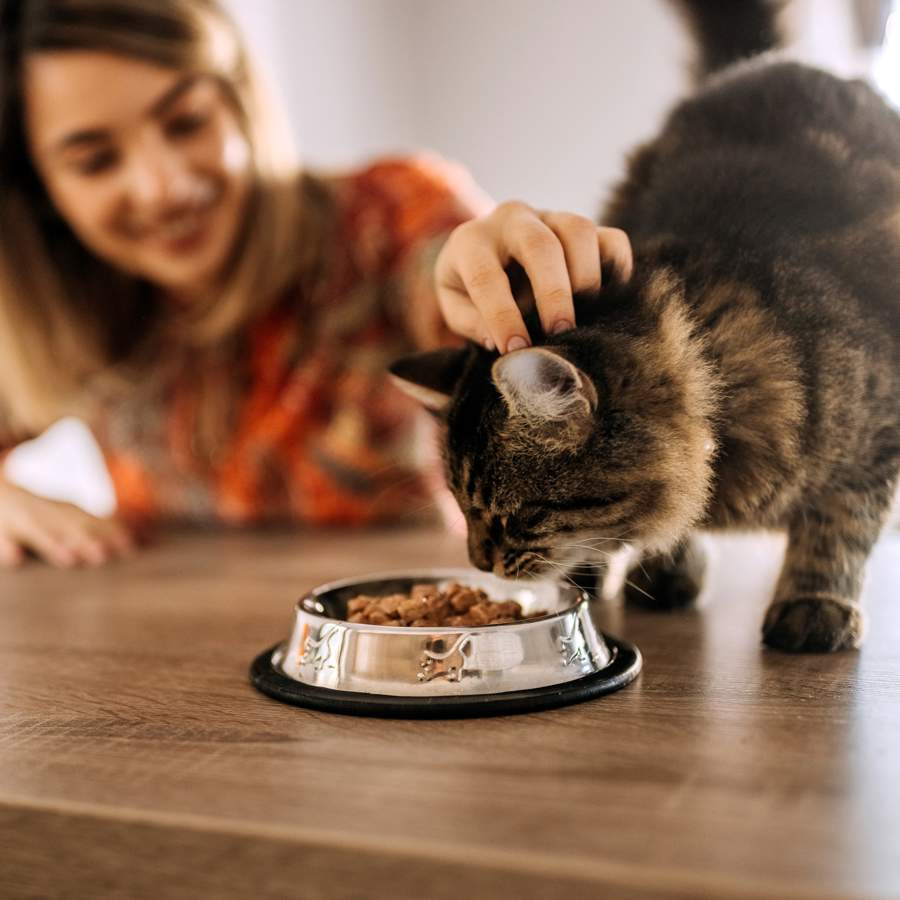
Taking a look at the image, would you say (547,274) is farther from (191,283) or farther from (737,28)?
(191,283)

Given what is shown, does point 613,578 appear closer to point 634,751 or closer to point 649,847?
point 634,751

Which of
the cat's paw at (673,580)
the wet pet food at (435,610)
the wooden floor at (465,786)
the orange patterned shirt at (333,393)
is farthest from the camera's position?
the orange patterned shirt at (333,393)

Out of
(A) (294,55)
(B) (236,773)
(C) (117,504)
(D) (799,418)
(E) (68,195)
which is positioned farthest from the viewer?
(A) (294,55)

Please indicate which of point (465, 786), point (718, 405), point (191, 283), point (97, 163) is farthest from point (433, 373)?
point (191, 283)

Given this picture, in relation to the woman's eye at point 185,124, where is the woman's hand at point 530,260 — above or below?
below

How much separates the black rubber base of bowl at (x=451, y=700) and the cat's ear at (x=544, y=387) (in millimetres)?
231

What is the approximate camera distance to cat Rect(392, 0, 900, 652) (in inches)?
35.3

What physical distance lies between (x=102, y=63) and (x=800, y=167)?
119cm

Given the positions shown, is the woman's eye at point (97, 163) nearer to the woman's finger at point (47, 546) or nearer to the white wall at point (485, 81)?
the woman's finger at point (47, 546)

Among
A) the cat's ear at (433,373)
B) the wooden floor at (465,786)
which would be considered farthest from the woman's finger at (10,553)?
the cat's ear at (433,373)

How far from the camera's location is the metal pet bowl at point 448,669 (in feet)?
2.37

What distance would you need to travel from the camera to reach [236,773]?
0.63 meters

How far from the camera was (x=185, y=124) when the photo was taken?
1.76 m

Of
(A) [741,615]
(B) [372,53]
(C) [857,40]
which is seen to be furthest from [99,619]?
(B) [372,53]
